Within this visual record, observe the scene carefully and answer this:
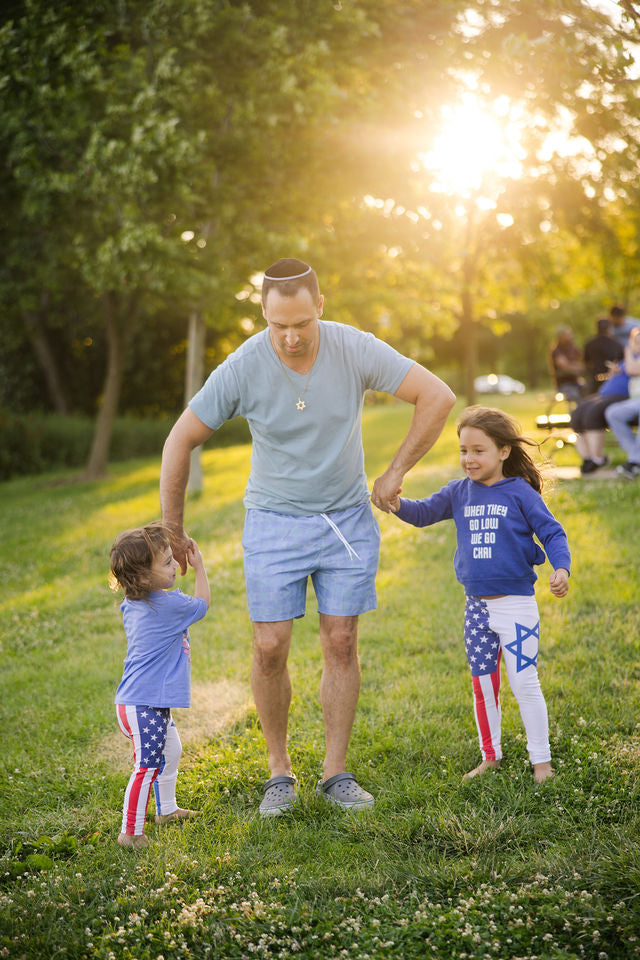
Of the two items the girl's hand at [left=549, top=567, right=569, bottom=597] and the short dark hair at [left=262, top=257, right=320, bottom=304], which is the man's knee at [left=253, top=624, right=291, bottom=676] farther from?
the short dark hair at [left=262, top=257, right=320, bottom=304]

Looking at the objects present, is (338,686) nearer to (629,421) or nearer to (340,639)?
(340,639)

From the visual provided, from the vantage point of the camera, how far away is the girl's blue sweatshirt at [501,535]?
381cm

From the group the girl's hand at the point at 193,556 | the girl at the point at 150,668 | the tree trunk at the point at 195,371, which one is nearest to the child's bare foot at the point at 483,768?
Answer: the girl at the point at 150,668

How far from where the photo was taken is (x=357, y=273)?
591 inches

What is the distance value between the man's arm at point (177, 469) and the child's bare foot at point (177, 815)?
1.17 meters

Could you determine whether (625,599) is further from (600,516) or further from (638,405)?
(638,405)

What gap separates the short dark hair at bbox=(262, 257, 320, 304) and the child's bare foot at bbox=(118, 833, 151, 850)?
2.38m

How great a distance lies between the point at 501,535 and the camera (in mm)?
3832

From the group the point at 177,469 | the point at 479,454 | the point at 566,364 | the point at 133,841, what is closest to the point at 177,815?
the point at 133,841

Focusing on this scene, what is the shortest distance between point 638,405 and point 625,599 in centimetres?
424

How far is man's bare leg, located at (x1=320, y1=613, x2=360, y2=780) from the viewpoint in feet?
12.7

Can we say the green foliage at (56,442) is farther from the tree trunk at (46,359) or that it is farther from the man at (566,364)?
the man at (566,364)

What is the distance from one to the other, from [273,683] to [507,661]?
109 centimetres

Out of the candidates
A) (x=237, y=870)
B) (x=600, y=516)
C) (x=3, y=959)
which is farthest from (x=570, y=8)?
(x=600, y=516)
